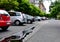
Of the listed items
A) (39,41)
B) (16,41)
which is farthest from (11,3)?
(16,41)

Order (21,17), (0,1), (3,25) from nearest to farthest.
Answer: (3,25) → (21,17) → (0,1)

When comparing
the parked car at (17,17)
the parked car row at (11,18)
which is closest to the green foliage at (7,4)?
the parked car row at (11,18)

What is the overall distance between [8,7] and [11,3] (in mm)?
979

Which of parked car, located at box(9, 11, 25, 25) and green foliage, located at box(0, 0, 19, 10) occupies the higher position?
green foliage, located at box(0, 0, 19, 10)

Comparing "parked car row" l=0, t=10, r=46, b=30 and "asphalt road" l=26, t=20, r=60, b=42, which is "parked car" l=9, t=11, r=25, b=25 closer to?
"parked car row" l=0, t=10, r=46, b=30

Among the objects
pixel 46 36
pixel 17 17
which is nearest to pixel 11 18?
pixel 17 17

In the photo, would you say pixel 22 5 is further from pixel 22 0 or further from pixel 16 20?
pixel 16 20

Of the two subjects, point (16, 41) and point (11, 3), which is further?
point (11, 3)

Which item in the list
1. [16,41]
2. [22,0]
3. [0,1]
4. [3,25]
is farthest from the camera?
[22,0]

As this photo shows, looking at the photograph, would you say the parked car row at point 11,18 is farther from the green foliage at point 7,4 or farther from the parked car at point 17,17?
the green foliage at point 7,4

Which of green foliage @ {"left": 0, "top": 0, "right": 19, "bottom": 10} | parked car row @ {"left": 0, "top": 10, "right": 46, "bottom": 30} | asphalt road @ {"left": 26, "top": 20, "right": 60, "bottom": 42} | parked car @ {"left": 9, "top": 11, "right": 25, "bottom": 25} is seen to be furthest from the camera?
green foliage @ {"left": 0, "top": 0, "right": 19, "bottom": 10}

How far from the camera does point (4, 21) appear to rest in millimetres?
18938

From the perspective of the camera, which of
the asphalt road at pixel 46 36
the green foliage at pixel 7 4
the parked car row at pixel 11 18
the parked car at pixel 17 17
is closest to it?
the asphalt road at pixel 46 36

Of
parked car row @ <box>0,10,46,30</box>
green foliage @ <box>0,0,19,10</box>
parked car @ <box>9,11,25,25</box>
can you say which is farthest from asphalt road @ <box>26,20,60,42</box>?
green foliage @ <box>0,0,19,10</box>
